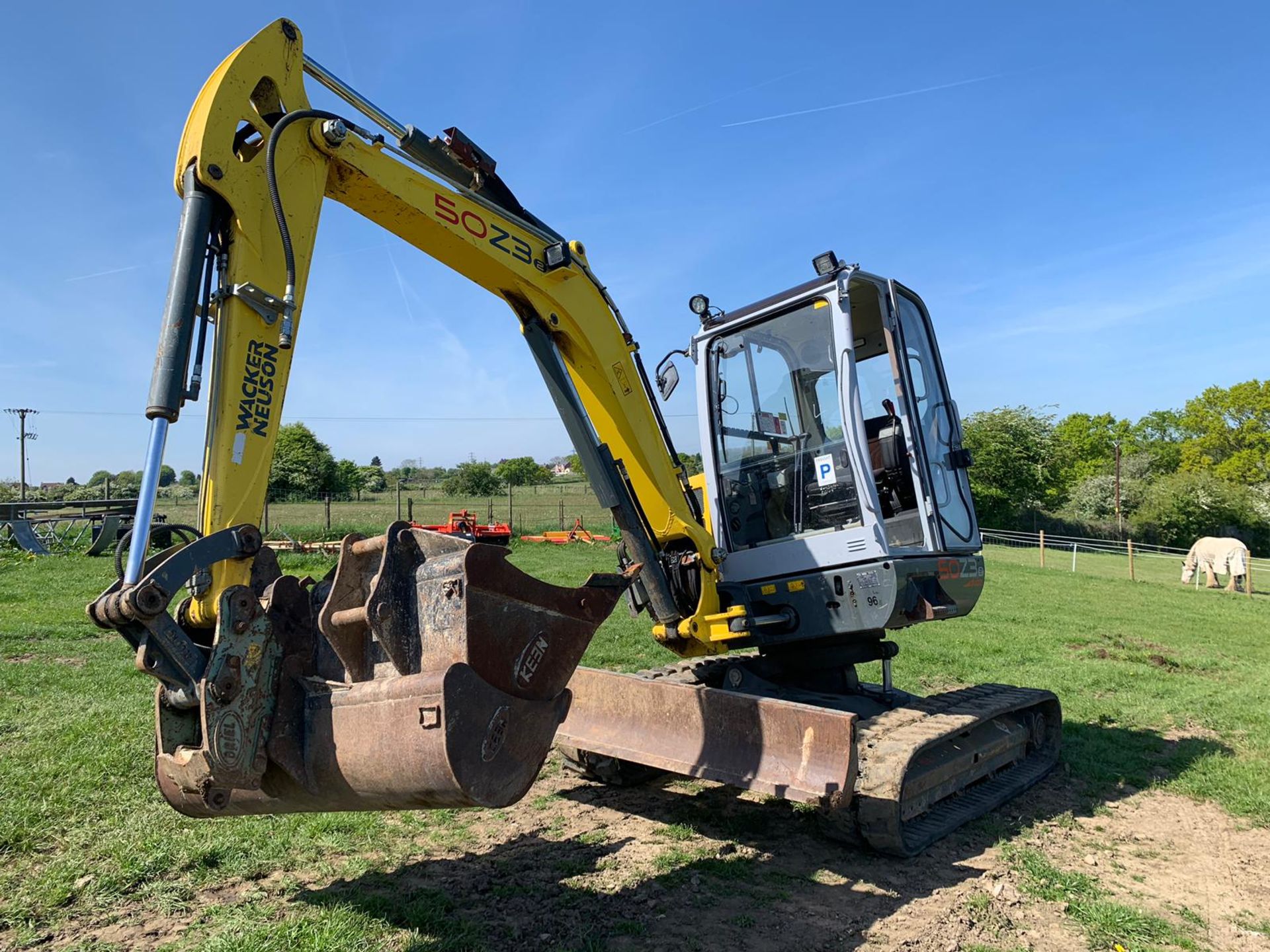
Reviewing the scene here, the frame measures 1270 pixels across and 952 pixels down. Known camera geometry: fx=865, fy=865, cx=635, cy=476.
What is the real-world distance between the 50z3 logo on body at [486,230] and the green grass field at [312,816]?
3267 millimetres

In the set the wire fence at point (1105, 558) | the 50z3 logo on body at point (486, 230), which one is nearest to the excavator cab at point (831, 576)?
the 50z3 logo on body at point (486, 230)

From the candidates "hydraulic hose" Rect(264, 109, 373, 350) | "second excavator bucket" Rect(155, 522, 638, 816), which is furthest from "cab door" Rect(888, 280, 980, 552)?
"hydraulic hose" Rect(264, 109, 373, 350)

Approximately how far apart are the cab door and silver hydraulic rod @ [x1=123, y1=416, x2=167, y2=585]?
434 centimetres

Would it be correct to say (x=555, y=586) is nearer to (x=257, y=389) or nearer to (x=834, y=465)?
(x=257, y=389)

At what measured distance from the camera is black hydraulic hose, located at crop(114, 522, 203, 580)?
3210mm

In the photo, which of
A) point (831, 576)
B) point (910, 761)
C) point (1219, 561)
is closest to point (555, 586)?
point (910, 761)

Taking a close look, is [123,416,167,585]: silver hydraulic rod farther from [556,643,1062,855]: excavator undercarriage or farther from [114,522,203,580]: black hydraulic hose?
[556,643,1062,855]: excavator undercarriage

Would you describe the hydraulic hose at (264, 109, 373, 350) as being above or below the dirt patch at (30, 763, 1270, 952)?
above

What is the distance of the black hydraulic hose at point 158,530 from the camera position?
3210 mm

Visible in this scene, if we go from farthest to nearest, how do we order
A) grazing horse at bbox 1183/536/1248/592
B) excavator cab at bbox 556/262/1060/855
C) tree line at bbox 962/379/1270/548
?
tree line at bbox 962/379/1270/548 < grazing horse at bbox 1183/536/1248/592 < excavator cab at bbox 556/262/1060/855

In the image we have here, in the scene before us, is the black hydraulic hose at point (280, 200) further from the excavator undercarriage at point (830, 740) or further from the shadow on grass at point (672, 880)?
the excavator undercarriage at point (830, 740)

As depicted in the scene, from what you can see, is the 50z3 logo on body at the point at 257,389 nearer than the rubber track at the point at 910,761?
Yes

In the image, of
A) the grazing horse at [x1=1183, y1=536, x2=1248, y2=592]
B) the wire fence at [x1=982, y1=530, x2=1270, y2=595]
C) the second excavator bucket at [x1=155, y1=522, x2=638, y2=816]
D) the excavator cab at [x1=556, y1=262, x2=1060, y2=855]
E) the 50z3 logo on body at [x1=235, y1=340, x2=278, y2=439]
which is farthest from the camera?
the wire fence at [x1=982, y1=530, x2=1270, y2=595]

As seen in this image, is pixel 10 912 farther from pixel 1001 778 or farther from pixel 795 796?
pixel 1001 778
